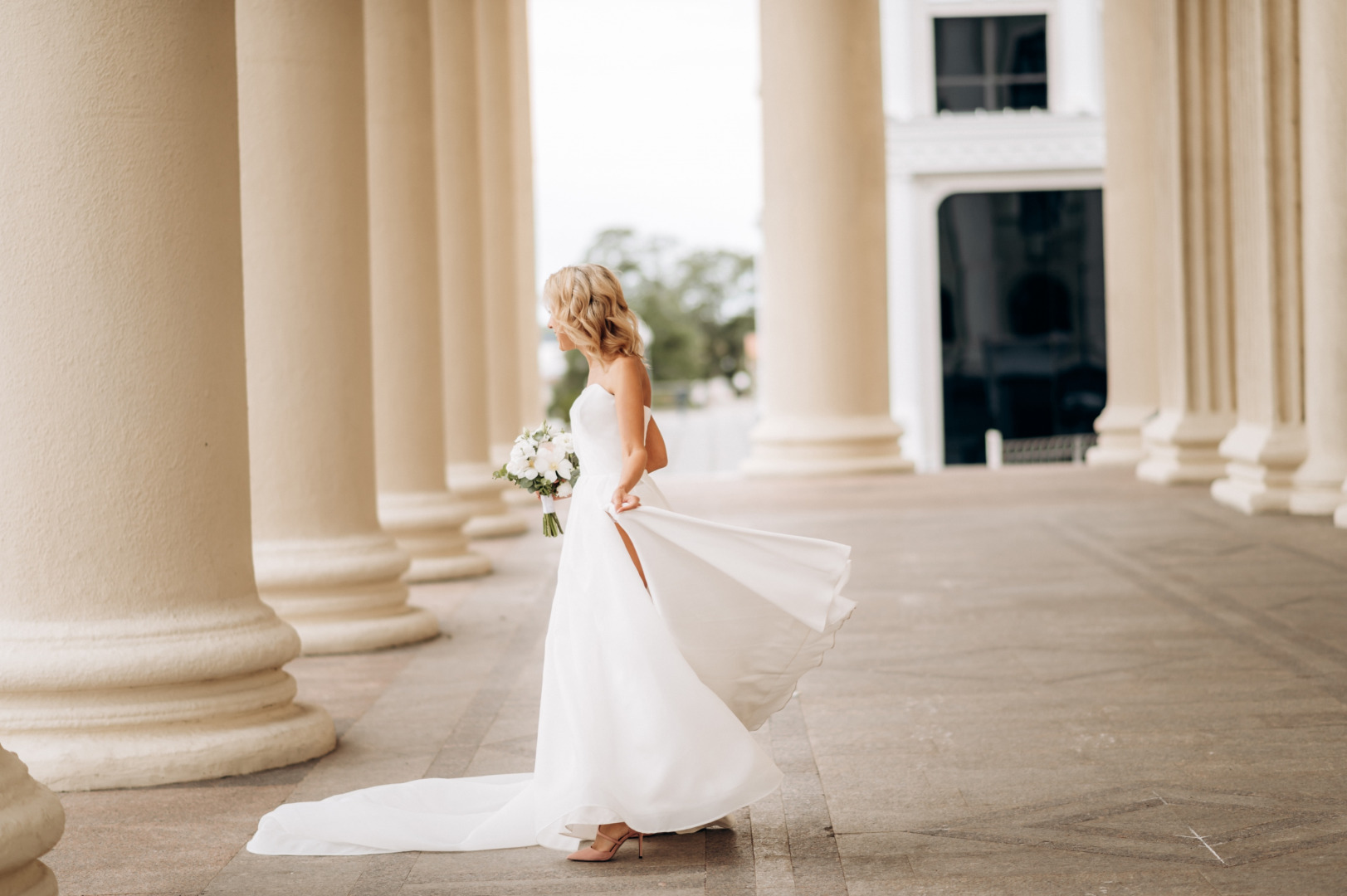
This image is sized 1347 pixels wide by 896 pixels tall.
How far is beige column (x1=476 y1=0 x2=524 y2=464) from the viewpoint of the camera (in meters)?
33.3

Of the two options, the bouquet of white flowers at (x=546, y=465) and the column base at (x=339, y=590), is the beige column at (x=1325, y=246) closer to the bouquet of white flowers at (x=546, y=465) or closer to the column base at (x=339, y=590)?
the column base at (x=339, y=590)

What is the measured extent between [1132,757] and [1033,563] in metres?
10.7

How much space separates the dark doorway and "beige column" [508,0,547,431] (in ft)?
78.0

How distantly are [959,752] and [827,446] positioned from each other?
2317cm

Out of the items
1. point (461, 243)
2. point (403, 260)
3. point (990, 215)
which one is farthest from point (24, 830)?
point (990, 215)

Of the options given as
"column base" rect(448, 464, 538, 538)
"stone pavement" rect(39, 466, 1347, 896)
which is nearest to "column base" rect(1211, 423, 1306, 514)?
"stone pavement" rect(39, 466, 1347, 896)

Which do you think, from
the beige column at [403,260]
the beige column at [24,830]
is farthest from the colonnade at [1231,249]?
the beige column at [24,830]

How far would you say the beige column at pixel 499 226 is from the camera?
3328cm

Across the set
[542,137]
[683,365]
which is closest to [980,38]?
[683,365]

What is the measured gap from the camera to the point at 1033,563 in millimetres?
20906

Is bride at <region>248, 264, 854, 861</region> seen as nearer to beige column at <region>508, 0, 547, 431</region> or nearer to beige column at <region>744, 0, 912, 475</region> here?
beige column at <region>744, 0, 912, 475</region>

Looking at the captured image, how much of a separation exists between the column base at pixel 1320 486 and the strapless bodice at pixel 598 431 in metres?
18.9

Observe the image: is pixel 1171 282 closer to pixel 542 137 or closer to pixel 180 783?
pixel 180 783

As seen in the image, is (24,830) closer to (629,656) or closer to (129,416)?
(629,656)
